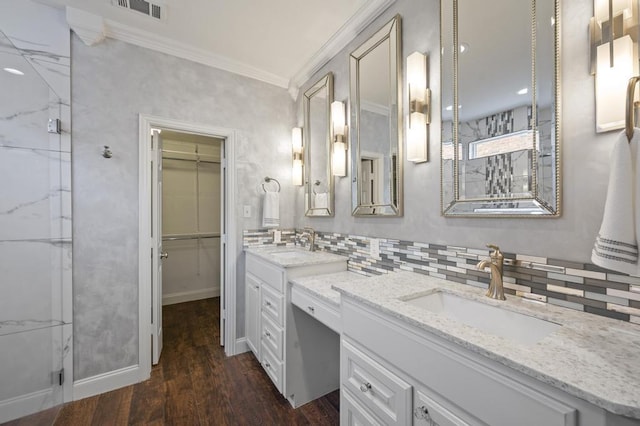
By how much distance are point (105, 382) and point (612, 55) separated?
331 cm

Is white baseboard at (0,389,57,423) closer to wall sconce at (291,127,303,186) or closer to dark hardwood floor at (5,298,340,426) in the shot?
dark hardwood floor at (5,298,340,426)

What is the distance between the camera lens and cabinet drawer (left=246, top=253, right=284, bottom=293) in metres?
1.81

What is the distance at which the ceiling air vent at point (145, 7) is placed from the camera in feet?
5.85

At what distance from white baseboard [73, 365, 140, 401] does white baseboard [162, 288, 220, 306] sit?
178 cm

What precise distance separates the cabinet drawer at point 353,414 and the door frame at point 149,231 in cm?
159

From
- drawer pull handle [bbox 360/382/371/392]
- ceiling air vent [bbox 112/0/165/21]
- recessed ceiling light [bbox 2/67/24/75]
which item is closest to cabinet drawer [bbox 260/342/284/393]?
drawer pull handle [bbox 360/382/371/392]

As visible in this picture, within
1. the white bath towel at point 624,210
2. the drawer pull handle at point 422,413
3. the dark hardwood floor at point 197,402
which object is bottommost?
the dark hardwood floor at point 197,402

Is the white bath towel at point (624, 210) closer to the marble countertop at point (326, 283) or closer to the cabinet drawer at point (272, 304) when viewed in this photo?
the marble countertop at point (326, 283)

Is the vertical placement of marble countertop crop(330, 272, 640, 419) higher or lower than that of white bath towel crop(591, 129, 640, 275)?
lower

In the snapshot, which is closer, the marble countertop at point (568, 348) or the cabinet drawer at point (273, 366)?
the marble countertop at point (568, 348)

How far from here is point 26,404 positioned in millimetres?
1578

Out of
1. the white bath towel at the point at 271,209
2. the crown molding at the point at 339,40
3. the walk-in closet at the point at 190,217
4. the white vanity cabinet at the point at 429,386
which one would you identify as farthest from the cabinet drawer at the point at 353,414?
the walk-in closet at the point at 190,217

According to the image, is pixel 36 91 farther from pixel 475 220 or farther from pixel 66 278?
pixel 475 220

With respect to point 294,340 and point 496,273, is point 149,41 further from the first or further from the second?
point 496,273
